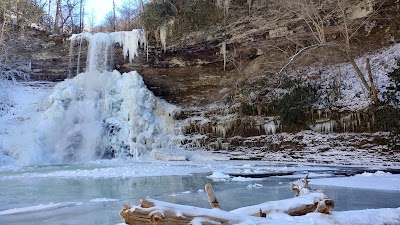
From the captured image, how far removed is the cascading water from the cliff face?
142 cm

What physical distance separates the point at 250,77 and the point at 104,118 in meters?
10.2

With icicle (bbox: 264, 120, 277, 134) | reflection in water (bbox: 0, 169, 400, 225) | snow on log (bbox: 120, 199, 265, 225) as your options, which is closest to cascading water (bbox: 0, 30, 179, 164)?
icicle (bbox: 264, 120, 277, 134)

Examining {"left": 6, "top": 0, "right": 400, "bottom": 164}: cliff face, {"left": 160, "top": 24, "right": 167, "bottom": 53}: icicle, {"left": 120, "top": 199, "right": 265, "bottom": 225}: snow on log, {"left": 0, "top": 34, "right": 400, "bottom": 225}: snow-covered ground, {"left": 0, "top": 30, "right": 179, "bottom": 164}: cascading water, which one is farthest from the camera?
{"left": 160, "top": 24, "right": 167, "bottom": 53}: icicle

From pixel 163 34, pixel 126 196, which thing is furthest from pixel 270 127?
pixel 126 196

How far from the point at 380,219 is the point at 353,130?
548 inches

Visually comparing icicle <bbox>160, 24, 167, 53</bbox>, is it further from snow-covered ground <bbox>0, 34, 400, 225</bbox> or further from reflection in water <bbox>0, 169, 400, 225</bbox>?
reflection in water <bbox>0, 169, 400, 225</bbox>

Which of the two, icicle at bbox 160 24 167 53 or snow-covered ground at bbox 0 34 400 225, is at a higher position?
icicle at bbox 160 24 167 53

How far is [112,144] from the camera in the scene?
22.0 metres

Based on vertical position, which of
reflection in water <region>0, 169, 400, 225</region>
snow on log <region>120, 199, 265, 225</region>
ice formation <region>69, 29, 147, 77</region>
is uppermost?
ice formation <region>69, 29, 147, 77</region>

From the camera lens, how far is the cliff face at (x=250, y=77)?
16938 mm

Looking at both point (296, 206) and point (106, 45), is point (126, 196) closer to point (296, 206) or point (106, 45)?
point (296, 206)

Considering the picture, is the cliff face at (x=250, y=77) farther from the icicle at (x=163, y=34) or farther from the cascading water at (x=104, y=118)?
the cascading water at (x=104, y=118)

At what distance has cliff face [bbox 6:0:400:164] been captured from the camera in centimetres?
1694

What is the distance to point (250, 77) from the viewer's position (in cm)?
2378
